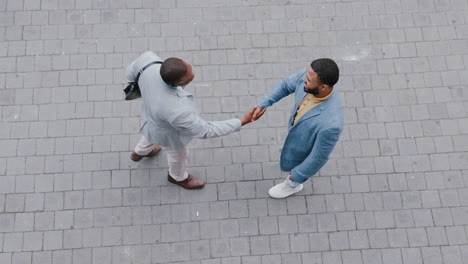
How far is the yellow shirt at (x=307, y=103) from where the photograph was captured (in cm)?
446

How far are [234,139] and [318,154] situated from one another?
5.94 feet

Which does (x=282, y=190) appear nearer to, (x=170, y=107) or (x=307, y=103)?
(x=307, y=103)

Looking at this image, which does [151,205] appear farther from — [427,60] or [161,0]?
[427,60]

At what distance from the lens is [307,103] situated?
4.61 meters

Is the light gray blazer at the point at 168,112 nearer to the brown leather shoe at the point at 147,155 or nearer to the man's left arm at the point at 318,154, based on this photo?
the man's left arm at the point at 318,154

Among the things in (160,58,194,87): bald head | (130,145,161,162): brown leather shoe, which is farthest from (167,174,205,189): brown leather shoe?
(160,58,194,87): bald head

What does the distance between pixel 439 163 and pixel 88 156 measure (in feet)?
14.3

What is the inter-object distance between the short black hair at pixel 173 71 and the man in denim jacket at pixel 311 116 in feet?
3.20

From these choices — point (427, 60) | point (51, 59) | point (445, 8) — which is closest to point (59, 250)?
point (51, 59)

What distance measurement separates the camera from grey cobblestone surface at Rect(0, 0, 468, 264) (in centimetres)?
575

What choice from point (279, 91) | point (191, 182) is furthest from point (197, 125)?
point (191, 182)

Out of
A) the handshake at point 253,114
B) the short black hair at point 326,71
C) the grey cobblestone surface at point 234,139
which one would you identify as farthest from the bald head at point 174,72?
the grey cobblestone surface at point 234,139

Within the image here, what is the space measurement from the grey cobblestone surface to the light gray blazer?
1.30 metres

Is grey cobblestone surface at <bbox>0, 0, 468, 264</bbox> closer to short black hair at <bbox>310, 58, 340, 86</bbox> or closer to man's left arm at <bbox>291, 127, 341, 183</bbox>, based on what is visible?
man's left arm at <bbox>291, 127, 341, 183</bbox>
